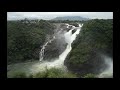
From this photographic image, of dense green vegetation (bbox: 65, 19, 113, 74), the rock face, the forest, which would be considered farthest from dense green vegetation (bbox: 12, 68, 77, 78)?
the rock face

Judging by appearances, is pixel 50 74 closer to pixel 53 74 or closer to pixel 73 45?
pixel 53 74

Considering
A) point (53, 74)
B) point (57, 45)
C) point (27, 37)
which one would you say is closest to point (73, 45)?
point (57, 45)

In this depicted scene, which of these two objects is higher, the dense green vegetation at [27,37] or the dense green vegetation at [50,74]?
the dense green vegetation at [27,37]

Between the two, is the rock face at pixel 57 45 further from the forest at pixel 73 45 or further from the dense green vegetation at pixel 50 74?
the dense green vegetation at pixel 50 74

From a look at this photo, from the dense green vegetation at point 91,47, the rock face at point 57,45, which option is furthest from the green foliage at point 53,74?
the rock face at point 57,45
